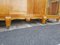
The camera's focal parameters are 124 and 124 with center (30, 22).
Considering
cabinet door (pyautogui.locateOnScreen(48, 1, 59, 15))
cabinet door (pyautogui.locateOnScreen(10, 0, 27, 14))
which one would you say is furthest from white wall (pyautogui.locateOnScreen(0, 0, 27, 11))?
cabinet door (pyautogui.locateOnScreen(48, 1, 59, 15))

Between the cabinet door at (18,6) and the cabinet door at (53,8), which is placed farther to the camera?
the cabinet door at (53,8)

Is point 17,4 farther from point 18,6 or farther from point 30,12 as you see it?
point 30,12

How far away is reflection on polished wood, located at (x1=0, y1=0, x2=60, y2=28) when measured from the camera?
1598 mm

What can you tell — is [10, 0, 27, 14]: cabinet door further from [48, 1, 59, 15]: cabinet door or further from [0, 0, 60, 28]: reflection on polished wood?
[48, 1, 59, 15]: cabinet door

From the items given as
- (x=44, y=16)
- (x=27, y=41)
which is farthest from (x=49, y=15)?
(x=27, y=41)

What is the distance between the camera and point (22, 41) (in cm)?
113

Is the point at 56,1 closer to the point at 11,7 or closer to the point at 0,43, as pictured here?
the point at 11,7

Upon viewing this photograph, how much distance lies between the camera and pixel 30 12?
5.72ft

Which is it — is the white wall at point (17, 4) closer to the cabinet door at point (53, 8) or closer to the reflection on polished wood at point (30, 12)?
the reflection on polished wood at point (30, 12)

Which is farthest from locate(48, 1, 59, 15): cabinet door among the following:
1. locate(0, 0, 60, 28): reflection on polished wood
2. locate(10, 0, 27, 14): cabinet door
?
locate(10, 0, 27, 14): cabinet door

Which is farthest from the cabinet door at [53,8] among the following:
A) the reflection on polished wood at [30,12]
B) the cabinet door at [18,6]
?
the cabinet door at [18,6]

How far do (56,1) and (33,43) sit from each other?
100cm

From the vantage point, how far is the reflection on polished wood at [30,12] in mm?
1598

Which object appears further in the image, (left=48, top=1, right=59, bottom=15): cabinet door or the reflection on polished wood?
(left=48, top=1, right=59, bottom=15): cabinet door
